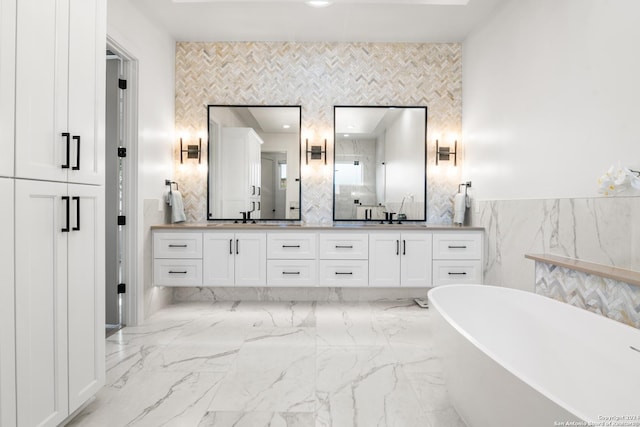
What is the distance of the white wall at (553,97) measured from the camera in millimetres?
1866

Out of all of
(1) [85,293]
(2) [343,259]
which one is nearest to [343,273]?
(2) [343,259]

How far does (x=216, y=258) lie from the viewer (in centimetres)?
332

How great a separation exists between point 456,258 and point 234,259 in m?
2.19

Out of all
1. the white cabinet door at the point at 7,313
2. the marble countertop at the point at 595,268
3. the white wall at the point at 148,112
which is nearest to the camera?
the white cabinet door at the point at 7,313

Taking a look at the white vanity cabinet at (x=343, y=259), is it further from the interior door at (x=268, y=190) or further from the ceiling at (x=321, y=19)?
the ceiling at (x=321, y=19)

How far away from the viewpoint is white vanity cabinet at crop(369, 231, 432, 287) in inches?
131

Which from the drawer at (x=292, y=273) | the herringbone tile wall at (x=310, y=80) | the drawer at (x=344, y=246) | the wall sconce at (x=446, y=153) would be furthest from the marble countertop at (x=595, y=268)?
the drawer at (x=292, y=273)

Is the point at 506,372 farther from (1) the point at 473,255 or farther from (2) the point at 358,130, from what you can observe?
(2) the point at 358,130

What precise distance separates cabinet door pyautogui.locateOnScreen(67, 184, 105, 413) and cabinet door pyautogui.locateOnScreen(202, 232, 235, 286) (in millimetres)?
1491

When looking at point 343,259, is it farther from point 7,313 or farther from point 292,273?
point 7,313

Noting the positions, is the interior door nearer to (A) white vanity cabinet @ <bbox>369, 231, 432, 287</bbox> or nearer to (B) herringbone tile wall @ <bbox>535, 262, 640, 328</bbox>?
(A) white vanity cabinet @ <bbox>369, 231, 432, 287</bbox>

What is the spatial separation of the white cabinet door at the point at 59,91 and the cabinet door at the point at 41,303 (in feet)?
0.41

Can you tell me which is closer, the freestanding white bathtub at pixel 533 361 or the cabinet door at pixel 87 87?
the freestanding white bathtub at pixel 533 361

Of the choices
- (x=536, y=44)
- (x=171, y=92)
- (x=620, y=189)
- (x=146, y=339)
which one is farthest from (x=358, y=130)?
(x=146, y=339)
